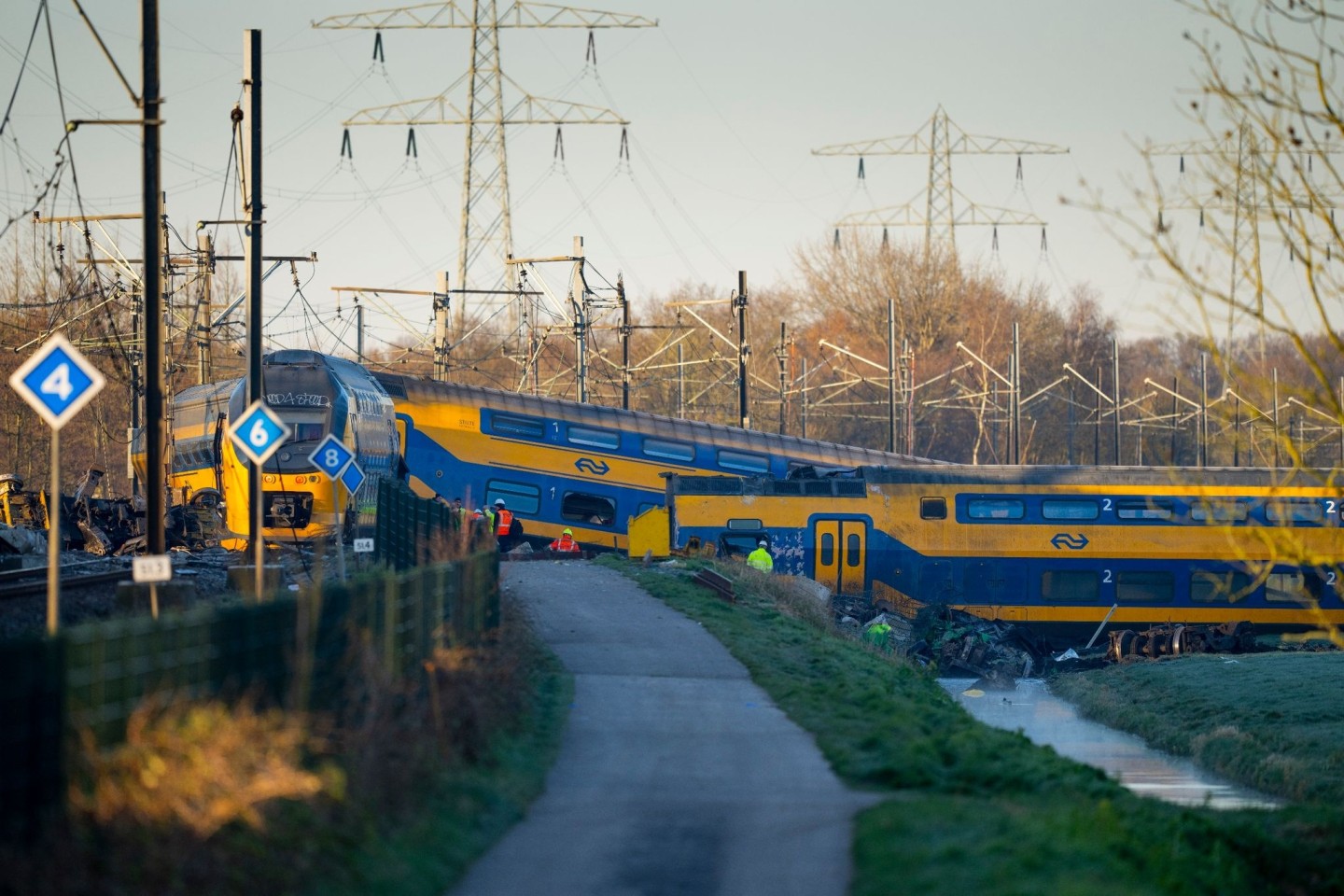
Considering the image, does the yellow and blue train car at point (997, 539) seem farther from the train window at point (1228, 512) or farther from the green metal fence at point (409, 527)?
the green metal fence at point (409, 527)

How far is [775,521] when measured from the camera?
39.5 meters

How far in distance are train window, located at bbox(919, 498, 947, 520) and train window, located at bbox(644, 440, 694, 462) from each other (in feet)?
22.7

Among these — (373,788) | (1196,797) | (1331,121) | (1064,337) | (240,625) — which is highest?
(1064,337)

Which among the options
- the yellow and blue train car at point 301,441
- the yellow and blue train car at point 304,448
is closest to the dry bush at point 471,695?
the yellow and blue train car at point 301,441

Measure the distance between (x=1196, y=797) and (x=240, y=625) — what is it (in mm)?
15332

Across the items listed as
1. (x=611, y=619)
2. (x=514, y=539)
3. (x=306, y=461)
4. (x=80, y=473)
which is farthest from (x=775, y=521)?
(x=80, y=473)

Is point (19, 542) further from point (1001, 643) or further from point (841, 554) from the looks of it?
point (1001, 643)

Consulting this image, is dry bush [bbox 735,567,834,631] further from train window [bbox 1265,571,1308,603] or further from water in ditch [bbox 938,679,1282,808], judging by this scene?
train window [bbox 1265,571,1308,603]

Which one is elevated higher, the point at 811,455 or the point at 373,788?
the point at 811,455

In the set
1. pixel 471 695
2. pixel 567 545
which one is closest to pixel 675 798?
pixel 471 695

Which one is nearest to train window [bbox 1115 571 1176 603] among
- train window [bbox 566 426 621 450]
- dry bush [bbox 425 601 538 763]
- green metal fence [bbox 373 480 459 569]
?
train window [bbox 566 426 621 450]

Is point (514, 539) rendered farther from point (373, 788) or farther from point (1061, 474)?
point (373, 788)

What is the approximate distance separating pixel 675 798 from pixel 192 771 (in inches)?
194

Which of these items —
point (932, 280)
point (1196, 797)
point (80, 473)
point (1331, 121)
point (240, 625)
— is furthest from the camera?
point (932, 280)
